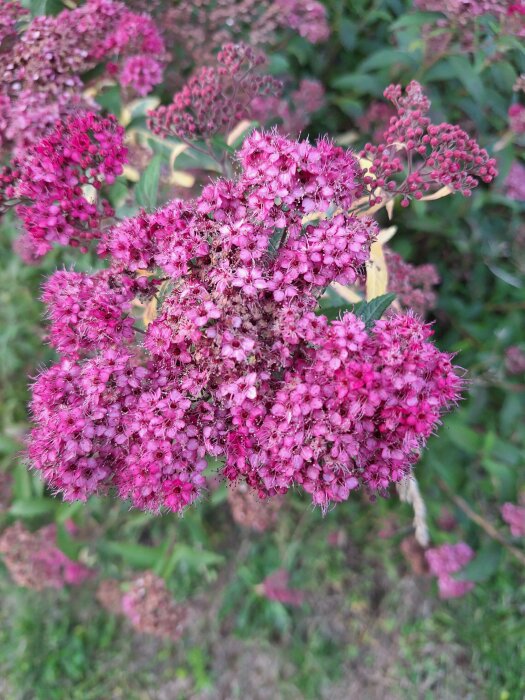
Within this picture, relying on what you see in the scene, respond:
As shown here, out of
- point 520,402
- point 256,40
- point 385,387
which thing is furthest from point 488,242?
point 385,387

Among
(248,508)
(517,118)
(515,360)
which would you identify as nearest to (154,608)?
(248,508)

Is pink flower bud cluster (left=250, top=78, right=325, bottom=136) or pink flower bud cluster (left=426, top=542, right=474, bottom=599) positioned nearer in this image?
pink flower bud cluster (left=250, top=78, right=325, bottom=136)

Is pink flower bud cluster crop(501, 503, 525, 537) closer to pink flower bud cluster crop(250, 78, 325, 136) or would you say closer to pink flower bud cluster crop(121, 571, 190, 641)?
pink flower bud cluster crop(121, 571, 190, 641)

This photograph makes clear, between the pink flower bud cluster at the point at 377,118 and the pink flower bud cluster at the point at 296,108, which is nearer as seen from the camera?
the pink flower bud cluster at the point at 296,108

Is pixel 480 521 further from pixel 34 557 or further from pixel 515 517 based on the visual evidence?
pixel 34 557

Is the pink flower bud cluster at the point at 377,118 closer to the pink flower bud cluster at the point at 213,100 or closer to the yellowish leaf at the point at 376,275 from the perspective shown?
the pink flower bud cluster at the point at 213,100

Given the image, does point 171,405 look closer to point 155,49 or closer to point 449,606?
point 155,49

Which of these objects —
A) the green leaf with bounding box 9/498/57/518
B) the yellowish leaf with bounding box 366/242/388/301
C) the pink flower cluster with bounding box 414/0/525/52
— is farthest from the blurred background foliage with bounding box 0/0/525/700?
the yellowish leaf with bounding box 366/242/388/301

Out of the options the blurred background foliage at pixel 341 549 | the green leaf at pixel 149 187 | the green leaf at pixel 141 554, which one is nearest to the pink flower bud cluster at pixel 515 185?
the blurred background foliage at pixel 341 549
